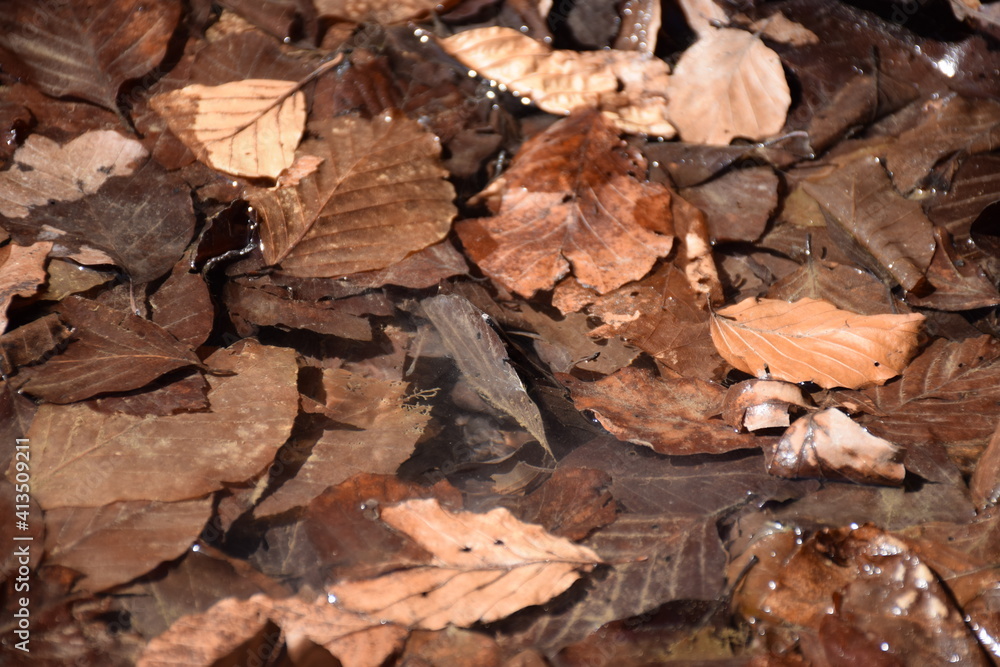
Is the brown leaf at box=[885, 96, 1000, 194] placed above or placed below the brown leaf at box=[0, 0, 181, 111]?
below

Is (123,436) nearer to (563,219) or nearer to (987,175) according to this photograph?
(563,219)

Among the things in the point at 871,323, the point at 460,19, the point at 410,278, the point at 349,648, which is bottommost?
the point at 349,648

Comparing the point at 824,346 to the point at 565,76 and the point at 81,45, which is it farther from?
the point at 81,45

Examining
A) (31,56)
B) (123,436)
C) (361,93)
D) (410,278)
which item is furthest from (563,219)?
(31,56)

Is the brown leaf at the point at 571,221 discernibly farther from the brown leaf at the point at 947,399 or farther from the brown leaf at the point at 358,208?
the brown leaf at the point at 947,399

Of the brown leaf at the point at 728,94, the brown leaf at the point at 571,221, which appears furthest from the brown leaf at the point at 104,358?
the brown leaf at the point at 728,94

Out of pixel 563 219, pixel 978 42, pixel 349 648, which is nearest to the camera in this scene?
pixel 349 648

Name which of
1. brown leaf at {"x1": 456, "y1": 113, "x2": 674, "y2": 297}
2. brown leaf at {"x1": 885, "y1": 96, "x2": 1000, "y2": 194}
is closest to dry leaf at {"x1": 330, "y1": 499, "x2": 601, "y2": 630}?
brown leaf at {"x1": 456, "y1": 113, "x2": 674, "y2": 297}

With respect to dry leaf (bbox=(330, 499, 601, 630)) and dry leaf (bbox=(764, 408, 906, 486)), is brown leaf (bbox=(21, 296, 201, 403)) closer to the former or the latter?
dry leaf (bbox=(330, 499, 601, 630))
